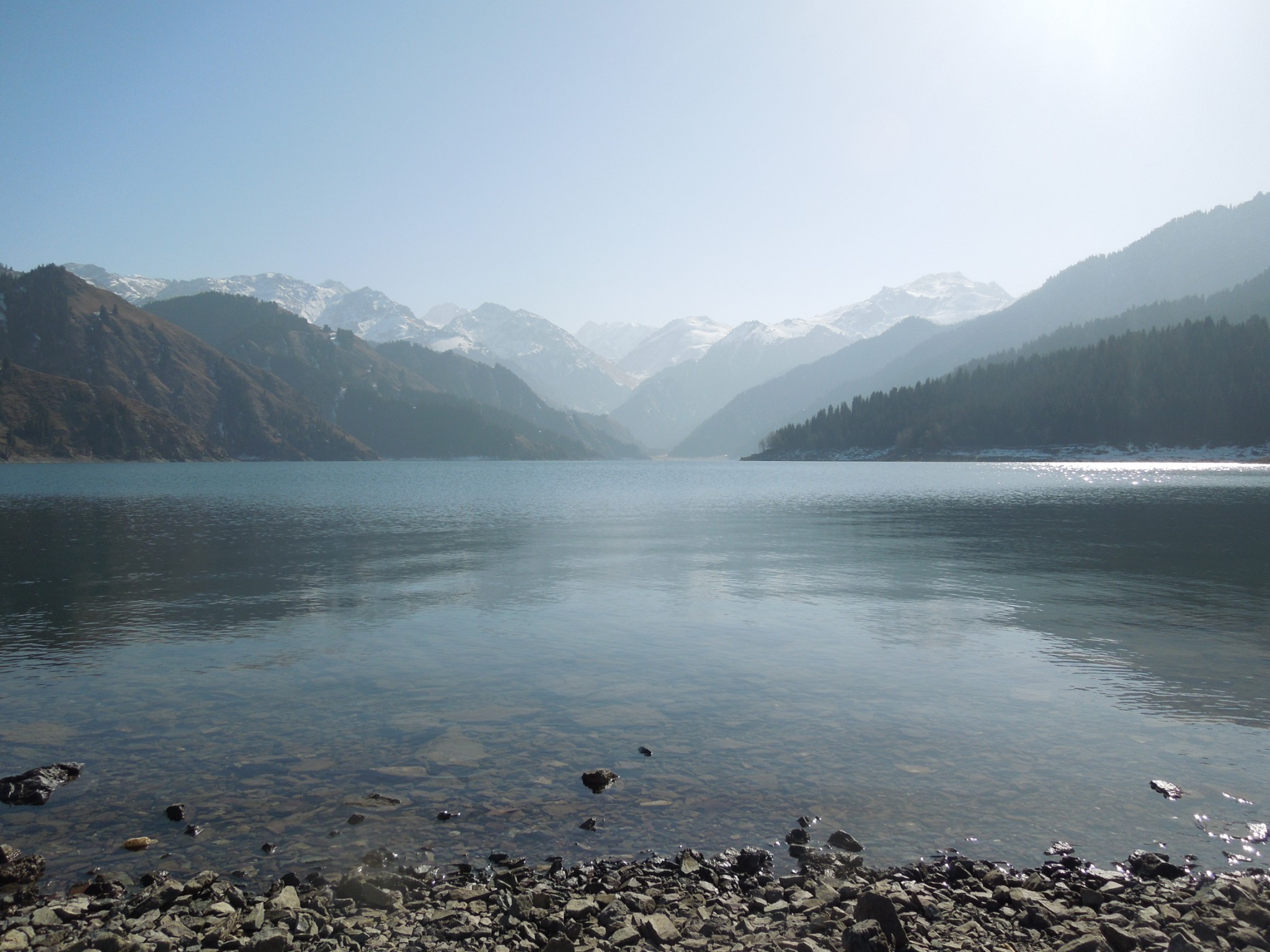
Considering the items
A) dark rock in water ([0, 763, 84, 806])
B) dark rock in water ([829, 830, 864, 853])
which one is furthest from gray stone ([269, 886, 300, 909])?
dark rock in water ([829, 830, 864, 853])

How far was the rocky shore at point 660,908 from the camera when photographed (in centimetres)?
998

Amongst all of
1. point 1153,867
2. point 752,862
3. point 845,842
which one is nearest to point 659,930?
point 752,862

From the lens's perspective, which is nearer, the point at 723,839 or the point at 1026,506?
the point at 723,839

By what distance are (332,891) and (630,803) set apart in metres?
5.75

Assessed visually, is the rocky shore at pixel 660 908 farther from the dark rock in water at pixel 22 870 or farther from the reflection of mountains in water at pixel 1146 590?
the reflection of mountains in water at pixel 1146 590

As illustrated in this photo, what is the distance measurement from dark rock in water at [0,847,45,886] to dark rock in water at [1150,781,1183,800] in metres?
21.0

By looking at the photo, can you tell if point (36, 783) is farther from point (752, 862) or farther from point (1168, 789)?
point (1168, 789)

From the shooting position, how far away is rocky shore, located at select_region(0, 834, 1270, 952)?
32.7ft

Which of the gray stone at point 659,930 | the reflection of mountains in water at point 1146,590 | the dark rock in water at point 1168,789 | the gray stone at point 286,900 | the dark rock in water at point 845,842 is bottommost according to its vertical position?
the reflection of mountains in water at point 1146,590

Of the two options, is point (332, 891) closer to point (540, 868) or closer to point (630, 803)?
point (540, 868)

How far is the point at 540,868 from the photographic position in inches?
479

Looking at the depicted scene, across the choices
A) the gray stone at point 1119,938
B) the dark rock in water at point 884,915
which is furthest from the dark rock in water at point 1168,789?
the dark rock in water at point 884,915

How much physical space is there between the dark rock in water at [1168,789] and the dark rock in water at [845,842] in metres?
7.08

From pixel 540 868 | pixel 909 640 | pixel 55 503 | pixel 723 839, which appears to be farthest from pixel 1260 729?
pixel 55 503
